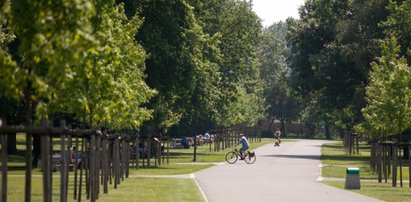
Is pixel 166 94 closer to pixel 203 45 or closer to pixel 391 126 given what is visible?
pixel 203 45

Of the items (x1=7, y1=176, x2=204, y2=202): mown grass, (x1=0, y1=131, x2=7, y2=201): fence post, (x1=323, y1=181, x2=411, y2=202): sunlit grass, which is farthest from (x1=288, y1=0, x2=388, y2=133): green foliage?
(x1=0, y1=131, x2=7, y2=201): fence post

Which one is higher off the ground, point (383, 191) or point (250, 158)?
point (250, 158)

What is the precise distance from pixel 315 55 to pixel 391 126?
108 feet

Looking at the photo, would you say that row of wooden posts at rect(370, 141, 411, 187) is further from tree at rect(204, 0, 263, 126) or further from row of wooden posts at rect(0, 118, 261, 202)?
tree at rect(204, 0, 263, 126)

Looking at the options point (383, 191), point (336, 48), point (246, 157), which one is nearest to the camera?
point (383, 191)

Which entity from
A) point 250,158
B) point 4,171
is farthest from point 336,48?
point 4,171

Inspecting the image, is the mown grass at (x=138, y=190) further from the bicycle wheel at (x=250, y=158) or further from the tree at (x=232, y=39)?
the tree at (x=232, y=39)

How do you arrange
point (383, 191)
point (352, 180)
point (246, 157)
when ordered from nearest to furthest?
point (383, 191), point (352, 180), point (246, 157)

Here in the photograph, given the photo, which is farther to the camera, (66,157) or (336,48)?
(336,48)

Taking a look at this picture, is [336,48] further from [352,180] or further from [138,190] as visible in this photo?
[138,190]

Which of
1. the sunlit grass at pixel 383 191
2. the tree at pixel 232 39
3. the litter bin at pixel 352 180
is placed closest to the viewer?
the sunlit grass at pixel 383 191

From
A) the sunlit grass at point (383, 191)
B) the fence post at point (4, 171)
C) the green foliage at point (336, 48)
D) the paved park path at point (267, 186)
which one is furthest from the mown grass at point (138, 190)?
the green foliage at point (336, 48)

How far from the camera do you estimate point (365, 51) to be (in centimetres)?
6825

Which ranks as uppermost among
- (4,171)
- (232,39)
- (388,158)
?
(232,39)
